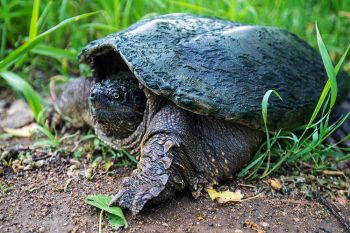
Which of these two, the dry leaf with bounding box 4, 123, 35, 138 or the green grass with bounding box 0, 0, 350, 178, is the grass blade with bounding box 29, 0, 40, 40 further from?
the dry leaf with bounding box 4, 123, 35, 138

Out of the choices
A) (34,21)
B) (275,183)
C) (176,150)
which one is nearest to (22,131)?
(34,21)

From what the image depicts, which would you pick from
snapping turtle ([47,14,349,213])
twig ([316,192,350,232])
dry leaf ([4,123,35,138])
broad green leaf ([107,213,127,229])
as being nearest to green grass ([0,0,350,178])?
dry leaf ([4,123,35,138])

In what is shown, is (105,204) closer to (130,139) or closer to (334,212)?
(130,139)

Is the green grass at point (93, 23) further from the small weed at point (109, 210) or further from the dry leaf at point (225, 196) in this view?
the dry leaf at point (225, 196)

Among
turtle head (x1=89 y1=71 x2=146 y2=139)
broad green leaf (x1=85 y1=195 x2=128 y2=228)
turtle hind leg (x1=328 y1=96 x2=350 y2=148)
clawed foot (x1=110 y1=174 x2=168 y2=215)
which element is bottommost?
turtle hind leg (x1=328 y1=96 x2=350 y2=148)

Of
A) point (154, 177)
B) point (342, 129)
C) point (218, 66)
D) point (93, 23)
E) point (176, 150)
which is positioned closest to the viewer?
point (154, 177)

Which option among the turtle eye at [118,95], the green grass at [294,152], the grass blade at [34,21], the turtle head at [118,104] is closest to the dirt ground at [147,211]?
the green grass at [294,152]
